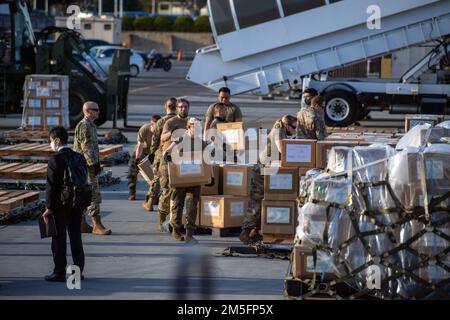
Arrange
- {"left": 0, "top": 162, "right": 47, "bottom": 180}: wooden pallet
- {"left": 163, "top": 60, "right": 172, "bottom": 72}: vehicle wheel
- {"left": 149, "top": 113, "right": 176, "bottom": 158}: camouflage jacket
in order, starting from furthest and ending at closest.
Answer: {"left": 163, "top": 60, "right": 172, "bottom": 72}: vehicle wheel, {"left": 0, "top": 162, "right": 47, "bottom": 180}: wooden pallet, {"left": 149, "top": 113, "right": 176, "bottom": 158}: camouflage jacket

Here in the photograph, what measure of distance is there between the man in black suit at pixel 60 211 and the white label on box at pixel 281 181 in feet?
9.44

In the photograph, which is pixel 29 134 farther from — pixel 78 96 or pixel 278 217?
pixel 278 217

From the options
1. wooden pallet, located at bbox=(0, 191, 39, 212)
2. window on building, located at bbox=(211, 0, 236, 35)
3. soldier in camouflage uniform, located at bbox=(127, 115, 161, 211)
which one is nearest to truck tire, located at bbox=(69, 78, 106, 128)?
window on building, located at bbox=(211, 0, 236, 35)

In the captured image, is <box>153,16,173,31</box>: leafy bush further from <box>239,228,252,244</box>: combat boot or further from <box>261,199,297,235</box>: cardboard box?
<box>261,199,297,235</box>: cardboard box

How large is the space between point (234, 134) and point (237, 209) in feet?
6.80

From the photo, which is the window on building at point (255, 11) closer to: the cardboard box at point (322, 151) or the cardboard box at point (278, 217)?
the cardboard box at point (322, 151)

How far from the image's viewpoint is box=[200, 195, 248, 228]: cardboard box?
48.3 ft

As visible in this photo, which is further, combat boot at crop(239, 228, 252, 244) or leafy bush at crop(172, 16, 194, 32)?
leafy bush at crop(172, 16, 194, 32)

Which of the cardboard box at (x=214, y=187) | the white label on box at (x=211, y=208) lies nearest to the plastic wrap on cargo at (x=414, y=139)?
the white label on box at (x=211, y=208)

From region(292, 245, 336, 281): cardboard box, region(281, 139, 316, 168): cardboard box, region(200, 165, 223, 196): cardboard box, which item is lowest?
region(292, 245, 336, 281): cardboard box

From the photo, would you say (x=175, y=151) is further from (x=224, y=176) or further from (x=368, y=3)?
(x=368, y=3)

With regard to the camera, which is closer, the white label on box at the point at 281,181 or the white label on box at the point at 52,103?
the white label on box at the point at 281,181

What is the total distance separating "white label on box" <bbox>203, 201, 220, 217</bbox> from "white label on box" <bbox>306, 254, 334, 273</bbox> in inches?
165

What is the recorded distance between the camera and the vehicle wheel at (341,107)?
30.2 metres
